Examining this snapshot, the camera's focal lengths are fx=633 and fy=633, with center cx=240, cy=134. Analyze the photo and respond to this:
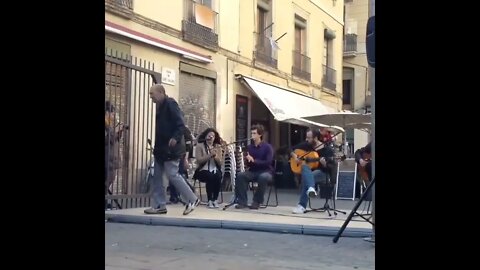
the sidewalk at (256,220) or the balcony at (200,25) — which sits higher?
the balcony at (200,25)

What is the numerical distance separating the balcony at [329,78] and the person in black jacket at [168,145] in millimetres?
16173

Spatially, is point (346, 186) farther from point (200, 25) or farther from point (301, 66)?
point (301, 66)

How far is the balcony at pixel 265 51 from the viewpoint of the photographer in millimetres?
18328

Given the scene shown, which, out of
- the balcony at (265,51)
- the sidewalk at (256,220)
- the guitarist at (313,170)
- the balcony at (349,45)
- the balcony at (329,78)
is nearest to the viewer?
the sidewalk at (256,220)

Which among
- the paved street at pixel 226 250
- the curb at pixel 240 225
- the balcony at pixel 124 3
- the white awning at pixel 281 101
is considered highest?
the balcony at pixel 124 3

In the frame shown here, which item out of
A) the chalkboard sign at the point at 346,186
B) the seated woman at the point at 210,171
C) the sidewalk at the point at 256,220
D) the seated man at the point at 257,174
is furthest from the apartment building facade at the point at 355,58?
the sidewalk at the point at 256,220

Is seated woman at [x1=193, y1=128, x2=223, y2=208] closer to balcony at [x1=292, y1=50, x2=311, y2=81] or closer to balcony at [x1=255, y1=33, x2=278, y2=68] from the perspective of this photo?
balcony at [x1=255, y1=33, x2=278, y2=68]

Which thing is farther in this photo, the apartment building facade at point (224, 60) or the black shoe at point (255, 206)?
the apartment building facade at point (224, 60)

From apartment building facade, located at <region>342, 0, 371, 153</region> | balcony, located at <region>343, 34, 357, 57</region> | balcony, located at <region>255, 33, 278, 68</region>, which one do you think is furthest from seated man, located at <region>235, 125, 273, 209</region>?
balcony, located at <region>343, 34, 357, 57</region>

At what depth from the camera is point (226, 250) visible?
5.87m

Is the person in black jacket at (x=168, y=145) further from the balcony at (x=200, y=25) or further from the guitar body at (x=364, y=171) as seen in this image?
the balcony at (x=200, y=25)
